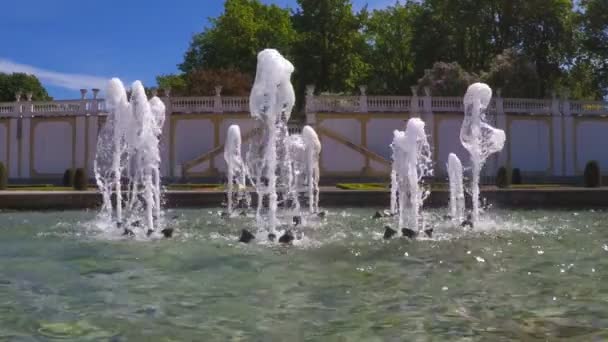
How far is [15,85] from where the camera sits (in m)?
55.4

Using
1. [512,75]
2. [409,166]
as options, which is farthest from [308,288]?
[512,75]

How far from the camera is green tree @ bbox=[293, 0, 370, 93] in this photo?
43875 mm

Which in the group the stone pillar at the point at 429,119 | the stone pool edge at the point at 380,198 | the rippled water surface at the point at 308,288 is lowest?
the rippled water surface at the point at 308,288

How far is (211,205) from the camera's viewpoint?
2030 cm

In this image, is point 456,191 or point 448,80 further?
point 448,80

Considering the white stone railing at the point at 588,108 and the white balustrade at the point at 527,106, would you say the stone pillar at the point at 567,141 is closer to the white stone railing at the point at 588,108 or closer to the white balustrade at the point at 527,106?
the white stone railing at the point at 588,108

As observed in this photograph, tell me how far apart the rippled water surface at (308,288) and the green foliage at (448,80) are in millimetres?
24493

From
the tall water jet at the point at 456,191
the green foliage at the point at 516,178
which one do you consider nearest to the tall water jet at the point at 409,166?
the tall water jet at the point at 456,191

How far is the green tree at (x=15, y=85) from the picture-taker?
54906mm

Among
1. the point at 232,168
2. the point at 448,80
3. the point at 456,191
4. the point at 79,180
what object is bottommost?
the point at 456,191

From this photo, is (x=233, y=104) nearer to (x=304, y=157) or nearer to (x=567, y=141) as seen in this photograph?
(x=304, y=157)

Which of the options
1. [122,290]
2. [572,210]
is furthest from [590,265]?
[572,210]

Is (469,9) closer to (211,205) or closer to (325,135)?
(325,135)

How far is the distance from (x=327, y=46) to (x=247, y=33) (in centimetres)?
729
